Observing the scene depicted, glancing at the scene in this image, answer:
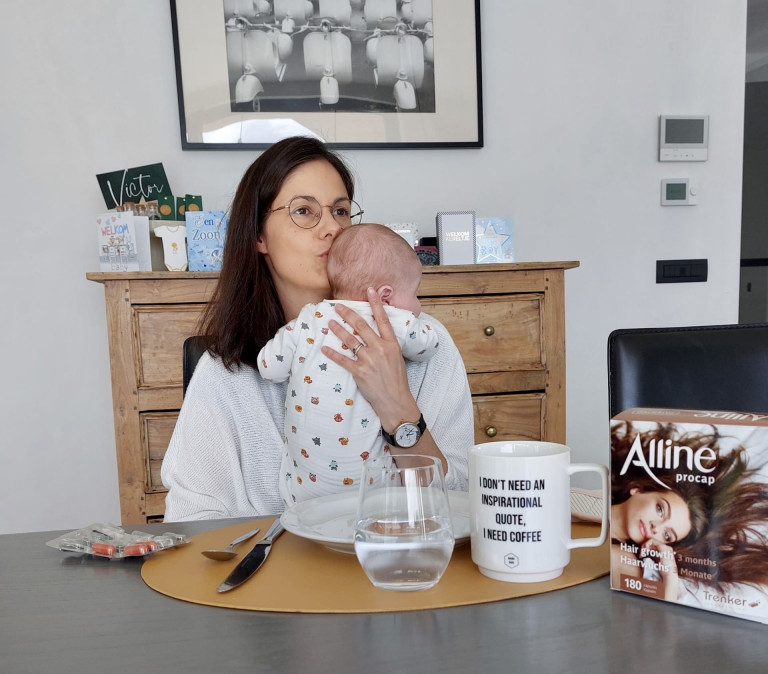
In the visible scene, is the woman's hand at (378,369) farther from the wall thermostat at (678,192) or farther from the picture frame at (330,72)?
the wall thermostat at (678,192)

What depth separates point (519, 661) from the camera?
46cm

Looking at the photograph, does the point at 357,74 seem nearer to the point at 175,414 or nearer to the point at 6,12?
the point at 6,12

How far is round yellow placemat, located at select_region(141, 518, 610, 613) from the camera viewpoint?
21.9 inches

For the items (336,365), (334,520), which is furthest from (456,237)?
(334,520)

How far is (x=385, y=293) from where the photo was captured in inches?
53.4

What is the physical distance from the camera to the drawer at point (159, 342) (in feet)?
6.93

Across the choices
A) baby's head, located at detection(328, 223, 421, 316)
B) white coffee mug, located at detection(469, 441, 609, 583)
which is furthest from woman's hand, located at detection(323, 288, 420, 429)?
white coffee mug, located at detection(469, 441, 609, 583)

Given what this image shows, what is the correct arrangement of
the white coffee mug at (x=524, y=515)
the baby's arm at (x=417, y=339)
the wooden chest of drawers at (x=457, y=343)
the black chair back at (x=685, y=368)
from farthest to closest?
1. the wooden chest of drawers at (x=457, y=343)
2. the baby's arm at (x=417, y=339)
3. the black chair back at (x=685, y=368)
4. the white coffee mug at (x=524, y=515)

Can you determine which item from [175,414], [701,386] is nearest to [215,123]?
[175,414]

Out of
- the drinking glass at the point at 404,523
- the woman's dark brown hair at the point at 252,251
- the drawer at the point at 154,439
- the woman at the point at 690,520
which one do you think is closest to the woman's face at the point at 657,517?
the woman at the point at 690,520

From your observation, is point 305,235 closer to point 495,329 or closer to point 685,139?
point 495,329

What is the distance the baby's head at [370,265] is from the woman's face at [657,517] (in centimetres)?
82

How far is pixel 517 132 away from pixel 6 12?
77.7 inches

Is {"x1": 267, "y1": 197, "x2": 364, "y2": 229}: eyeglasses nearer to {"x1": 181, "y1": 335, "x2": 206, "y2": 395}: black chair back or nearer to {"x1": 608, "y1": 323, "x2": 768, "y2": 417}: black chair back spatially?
{"x1": 181, "y1": 335, "x2": 206, "y2": 395}: black chair back
